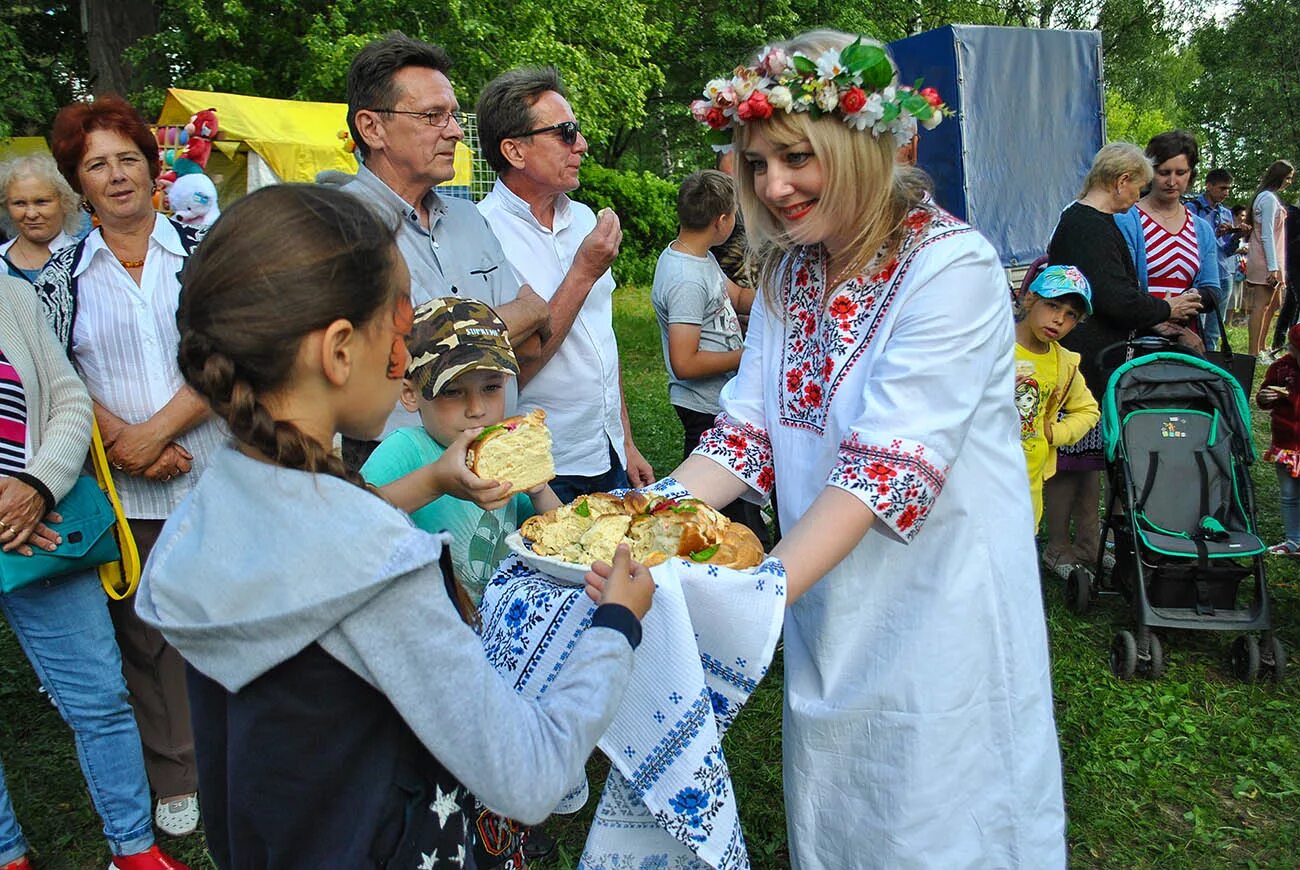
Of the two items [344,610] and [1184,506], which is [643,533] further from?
[1184,506]

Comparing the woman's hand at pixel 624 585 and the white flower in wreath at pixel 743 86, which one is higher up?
the white flower in wreath at pixel 743 86

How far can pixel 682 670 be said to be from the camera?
5.95 ft

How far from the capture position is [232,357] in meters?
1.37

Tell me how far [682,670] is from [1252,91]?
92.9 feet

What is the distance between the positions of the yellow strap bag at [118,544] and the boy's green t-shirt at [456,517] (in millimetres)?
1144

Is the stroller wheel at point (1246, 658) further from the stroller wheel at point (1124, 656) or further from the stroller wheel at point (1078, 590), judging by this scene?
the stroller wheel at point (1078, 590)

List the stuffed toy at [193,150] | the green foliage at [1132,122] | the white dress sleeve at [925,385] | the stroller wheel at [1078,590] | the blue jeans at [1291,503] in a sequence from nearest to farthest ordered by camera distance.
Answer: the white dress sleeve at [925,385], the stroller wheel at [1078,590], the blue jeans at [1291,503], the stuffed toy at [193,150], the green foliage at [1132,122]

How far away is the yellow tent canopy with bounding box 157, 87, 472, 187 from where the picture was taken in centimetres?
1172

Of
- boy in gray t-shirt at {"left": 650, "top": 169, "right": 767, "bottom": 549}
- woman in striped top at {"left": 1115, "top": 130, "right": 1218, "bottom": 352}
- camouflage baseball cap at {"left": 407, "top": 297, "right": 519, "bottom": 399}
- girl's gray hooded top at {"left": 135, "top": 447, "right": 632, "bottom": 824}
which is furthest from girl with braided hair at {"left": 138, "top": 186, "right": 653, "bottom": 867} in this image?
woman in striped top at {"left": 1115, "top": 130, "right": 1218, "bottom": 352}

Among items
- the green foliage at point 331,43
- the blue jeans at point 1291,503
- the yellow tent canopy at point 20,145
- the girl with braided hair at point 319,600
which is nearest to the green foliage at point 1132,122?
the green foliage at point 331,43

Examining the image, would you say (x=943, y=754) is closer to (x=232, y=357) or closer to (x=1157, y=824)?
(x=232, y=357)

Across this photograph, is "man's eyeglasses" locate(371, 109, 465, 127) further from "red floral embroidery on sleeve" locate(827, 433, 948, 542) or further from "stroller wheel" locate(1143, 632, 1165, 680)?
"stroller wheel" locate(1143, 632, 1165, 680)

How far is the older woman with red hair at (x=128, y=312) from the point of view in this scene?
326cm

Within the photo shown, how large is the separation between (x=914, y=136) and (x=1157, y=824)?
2711mm
